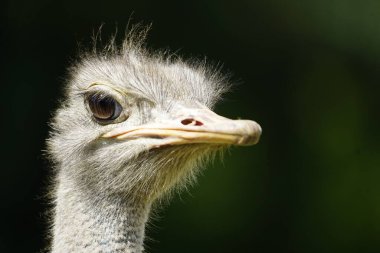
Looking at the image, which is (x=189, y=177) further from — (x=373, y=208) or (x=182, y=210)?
(x=373, y=208)

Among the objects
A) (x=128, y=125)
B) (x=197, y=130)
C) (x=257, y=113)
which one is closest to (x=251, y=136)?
→ (x=197, y=130)

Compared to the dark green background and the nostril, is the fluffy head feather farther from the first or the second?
the dark green background

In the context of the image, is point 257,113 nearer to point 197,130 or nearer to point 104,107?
point 104,107

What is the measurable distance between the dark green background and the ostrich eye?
6.73ft

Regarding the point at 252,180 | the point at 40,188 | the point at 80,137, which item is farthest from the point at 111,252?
the point at 252,180

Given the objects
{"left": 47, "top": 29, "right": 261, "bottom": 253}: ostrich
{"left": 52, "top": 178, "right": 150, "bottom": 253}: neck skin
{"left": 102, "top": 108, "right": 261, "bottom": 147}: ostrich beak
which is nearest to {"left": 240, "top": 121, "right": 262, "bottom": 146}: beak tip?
{"left": 102, "top": 108, "right": 261, "bottom": 147}: ostrich beak

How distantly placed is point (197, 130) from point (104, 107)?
16.8 inches

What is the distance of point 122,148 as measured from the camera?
258cm

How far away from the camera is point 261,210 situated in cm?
525

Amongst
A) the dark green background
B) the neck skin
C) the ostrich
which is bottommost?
the neck skin

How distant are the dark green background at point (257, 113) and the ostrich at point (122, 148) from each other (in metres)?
1.97

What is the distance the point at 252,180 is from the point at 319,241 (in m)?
0.59

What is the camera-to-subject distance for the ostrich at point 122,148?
252 centimetres

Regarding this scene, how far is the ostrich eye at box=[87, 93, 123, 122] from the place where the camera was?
8.63 feet
